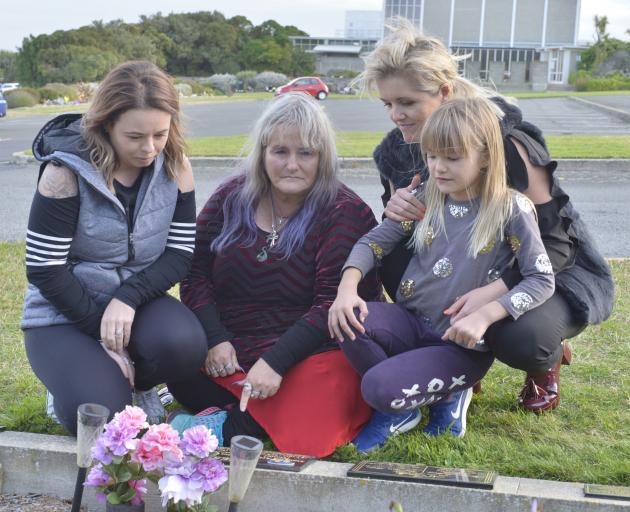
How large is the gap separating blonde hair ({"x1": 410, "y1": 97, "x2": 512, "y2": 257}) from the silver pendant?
2.56ft

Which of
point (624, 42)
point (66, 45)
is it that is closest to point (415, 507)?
point (66, 45)

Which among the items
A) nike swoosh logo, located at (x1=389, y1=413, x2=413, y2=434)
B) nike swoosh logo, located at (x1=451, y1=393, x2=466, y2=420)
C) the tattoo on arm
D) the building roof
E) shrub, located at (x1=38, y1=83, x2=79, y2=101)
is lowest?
the building roof

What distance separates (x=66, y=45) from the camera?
5341 centimetres

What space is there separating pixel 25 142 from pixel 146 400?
16.1 meters

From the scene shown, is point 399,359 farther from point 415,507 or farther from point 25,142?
point 25,142

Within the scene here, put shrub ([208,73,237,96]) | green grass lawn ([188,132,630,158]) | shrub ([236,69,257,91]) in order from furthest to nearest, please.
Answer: shrub ([236,69,257,91]) → shrub ([208,73,237,96]) → green grass lawn ([188,132,630,158])

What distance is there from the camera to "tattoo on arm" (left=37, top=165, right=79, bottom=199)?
3377 mm

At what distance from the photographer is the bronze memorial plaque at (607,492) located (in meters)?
2.79

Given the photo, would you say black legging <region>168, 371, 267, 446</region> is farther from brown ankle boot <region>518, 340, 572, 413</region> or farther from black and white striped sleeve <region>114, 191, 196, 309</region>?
brown ankle boot <region>518, 340, 572, 413</region>

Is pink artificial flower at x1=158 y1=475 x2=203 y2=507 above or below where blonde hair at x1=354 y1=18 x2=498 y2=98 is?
below

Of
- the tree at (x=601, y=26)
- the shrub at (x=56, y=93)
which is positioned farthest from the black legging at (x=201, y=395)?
the tree at (x=601, y=26)

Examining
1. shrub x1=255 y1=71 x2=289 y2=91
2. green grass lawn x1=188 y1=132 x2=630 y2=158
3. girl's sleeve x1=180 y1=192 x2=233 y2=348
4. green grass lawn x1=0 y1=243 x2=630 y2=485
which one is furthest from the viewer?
shrub x1=255 y1=71 x2=289 y2=91

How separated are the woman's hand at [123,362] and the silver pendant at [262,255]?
65cm

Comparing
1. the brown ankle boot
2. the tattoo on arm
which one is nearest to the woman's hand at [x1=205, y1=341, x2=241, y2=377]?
the tattoo on arm
